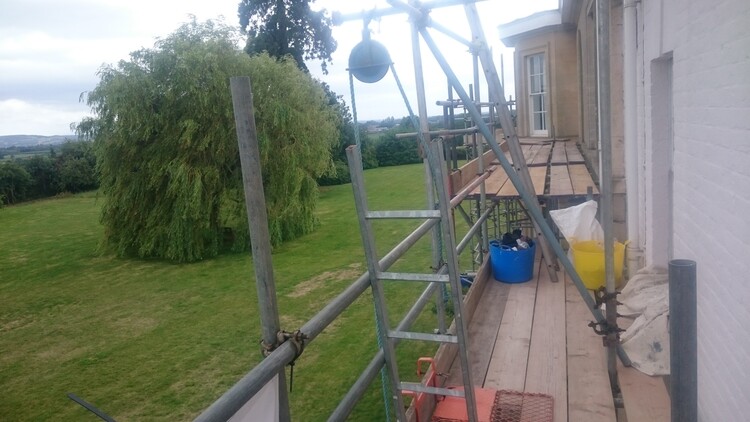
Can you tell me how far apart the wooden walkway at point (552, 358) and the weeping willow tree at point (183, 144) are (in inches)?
374

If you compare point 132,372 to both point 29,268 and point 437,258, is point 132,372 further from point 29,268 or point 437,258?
point 29,268

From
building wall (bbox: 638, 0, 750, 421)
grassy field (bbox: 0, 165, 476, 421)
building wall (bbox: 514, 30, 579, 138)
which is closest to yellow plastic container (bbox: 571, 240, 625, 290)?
building wall (bbox: 638, 0, 750, 421)

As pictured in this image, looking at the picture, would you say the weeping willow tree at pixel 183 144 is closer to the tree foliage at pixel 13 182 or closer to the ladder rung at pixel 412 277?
the ladder rung at pixel 412 277

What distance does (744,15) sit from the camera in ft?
7.73

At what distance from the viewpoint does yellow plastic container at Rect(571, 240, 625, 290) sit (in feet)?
18.7

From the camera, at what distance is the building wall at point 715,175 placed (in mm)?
2471

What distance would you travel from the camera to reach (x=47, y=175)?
34000 millimetres

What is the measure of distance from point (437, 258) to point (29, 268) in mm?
13624

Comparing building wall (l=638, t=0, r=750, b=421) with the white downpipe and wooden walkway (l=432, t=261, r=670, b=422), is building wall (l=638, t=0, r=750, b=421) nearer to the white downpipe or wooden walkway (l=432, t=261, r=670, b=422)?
wooden walkway (l=432, t=261, r=670, b=422)

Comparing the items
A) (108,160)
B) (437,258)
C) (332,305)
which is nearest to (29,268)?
(108,160)

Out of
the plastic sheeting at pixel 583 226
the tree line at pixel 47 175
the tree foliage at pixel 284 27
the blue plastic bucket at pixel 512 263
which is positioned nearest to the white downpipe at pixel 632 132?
the plastic sheeting at pixel 583 226

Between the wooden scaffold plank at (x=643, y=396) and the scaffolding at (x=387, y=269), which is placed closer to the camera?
the scaffolding at (x=387, y=269)

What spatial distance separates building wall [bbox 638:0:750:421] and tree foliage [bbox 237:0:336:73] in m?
24.3

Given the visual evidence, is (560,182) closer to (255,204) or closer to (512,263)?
(512,263)
